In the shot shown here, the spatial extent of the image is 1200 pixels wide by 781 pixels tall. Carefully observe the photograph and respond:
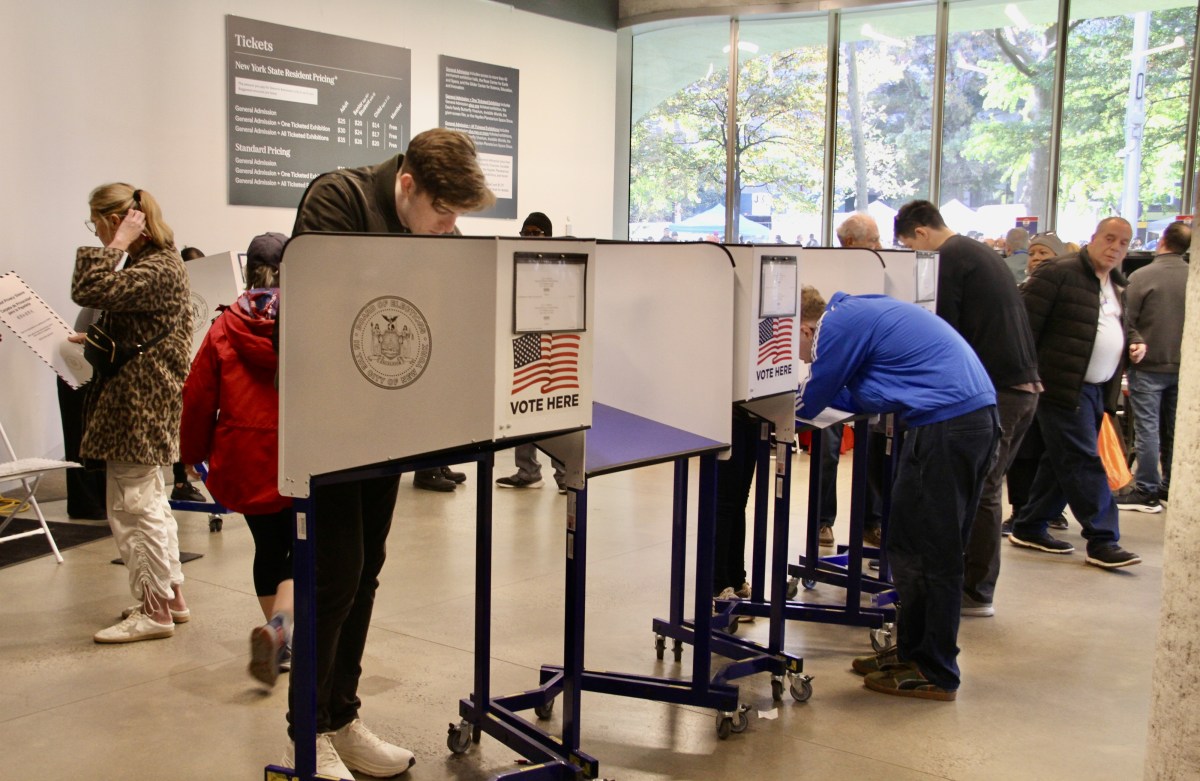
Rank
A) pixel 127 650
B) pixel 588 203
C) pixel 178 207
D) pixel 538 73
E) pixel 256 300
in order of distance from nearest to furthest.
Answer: pixel 256 300 < pixel 127 650 < pixel 178 207 < pixel 538 73 < pixel 588 203

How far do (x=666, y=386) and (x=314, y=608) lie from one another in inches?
42.1

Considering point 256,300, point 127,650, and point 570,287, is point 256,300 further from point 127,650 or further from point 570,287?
point 127,650

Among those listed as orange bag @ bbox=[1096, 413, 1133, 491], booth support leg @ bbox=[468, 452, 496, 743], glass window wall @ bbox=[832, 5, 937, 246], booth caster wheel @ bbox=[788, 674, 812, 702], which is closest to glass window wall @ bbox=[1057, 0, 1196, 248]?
glass window wall @ bbox=[832, 5, 937, 246]

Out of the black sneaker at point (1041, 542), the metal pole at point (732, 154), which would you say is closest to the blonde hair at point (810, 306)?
the black sneaker at point (1041, 542)

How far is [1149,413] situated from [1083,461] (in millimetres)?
1553

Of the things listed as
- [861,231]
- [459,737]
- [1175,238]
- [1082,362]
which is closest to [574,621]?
[459,737]

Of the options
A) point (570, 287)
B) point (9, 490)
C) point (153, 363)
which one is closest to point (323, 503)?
point (570, 287)

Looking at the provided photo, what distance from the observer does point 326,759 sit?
2.46 m

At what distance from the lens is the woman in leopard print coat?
11.5 feet

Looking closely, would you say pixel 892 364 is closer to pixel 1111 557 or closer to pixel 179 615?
pixel 1111 557

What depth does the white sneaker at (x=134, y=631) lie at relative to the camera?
3.58 metres

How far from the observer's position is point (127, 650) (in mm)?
3539

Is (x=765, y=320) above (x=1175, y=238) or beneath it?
beneath

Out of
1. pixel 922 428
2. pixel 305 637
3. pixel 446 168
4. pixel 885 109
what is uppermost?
pixel 885 109
